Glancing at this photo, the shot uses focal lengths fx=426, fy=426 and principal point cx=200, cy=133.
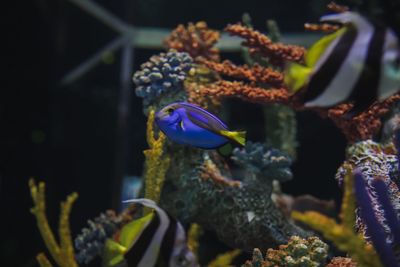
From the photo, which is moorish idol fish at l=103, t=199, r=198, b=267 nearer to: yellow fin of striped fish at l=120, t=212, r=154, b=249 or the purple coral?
yellow fin of striped fish at l=120, t=212, r=154, b=249

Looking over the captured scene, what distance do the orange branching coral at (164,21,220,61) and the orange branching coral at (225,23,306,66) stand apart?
2.06ft

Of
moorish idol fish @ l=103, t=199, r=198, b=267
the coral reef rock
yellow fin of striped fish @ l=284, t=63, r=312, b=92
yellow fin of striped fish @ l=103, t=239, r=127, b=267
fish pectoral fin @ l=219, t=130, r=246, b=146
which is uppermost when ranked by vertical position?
yellow fin of striped fish @ l=284, t=63, r=312, b=92

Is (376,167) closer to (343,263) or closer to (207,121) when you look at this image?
(343,263)

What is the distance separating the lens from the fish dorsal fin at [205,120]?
2080 millimetres

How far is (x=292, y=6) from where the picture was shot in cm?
530

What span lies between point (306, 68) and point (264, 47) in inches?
64.1

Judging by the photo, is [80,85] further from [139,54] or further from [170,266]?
[170,266]

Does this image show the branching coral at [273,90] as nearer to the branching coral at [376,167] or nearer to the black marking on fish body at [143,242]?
the branching coral at [376,167]

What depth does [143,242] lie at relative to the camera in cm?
165

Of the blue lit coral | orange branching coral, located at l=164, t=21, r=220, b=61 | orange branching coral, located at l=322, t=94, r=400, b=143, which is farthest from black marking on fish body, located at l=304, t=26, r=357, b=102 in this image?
orange branching coral, located at l=164, t=21, r=220, b=61

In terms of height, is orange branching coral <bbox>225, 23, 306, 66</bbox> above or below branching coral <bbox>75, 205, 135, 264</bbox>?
above

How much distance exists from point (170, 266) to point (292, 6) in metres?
4.41

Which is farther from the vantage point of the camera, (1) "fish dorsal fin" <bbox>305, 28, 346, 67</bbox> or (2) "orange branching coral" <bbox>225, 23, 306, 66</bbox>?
(2) "orange branching coral" <bbox>225, 23, 306, 66</bbox>

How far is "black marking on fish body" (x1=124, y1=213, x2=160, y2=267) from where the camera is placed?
1.64 meters
